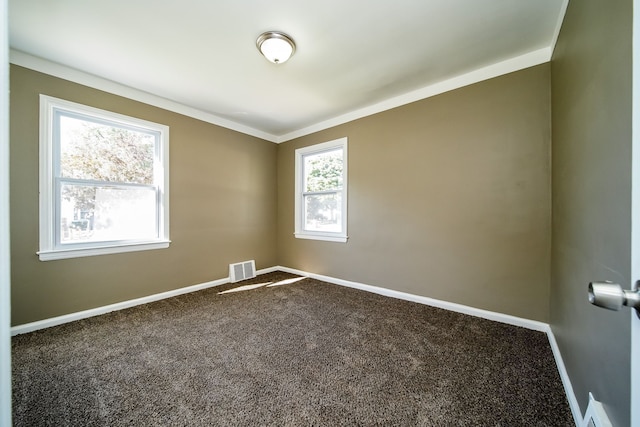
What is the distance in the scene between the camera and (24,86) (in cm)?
216

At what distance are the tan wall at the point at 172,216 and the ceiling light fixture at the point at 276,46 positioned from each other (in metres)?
1.80

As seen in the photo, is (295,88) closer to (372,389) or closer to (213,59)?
(213,59)

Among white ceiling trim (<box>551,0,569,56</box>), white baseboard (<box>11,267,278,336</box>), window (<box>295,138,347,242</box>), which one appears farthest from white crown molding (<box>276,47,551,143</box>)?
white baseboard (<box>11,267,278,336</box>)

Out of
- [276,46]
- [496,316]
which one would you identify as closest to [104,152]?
[276,46]

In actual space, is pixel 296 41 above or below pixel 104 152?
above

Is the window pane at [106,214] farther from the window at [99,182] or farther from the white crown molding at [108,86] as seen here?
the white crown molding at [108,86]

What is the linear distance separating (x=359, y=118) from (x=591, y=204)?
8.77 ft

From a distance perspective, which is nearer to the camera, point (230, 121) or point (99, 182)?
point (99, 182)

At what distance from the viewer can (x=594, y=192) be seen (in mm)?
1137

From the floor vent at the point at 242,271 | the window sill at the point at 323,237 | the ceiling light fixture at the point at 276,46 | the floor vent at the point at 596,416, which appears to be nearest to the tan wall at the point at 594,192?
the floor vent at the point at 596,416

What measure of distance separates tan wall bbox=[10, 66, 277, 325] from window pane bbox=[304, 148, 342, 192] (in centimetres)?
73

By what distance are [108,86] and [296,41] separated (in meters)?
2.19

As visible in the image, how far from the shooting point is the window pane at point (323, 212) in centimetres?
372

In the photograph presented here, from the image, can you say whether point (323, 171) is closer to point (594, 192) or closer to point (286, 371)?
point (286, 371)
